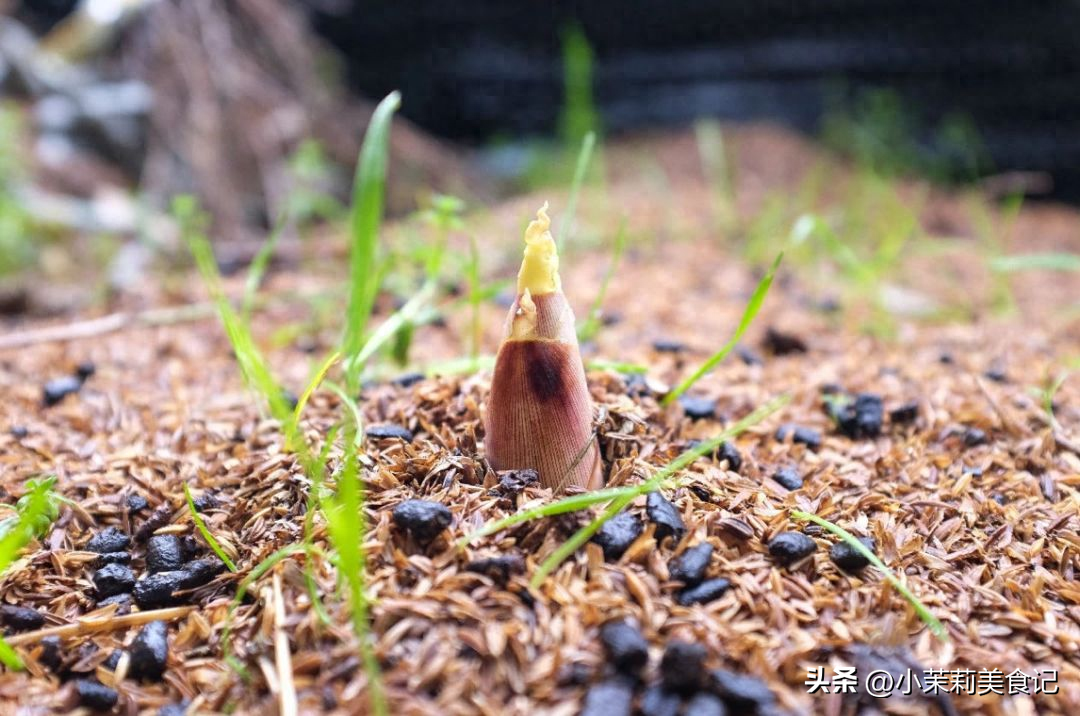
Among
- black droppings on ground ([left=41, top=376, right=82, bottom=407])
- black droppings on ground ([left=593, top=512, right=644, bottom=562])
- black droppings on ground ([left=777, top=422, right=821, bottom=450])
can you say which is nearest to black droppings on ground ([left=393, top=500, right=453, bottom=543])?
black droppings on ground ([left=593, top=512, right=644, bottom=562])

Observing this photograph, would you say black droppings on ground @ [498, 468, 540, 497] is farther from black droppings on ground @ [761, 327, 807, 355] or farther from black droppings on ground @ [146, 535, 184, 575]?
black droppings on ground @ [761, 327, 807, 355]

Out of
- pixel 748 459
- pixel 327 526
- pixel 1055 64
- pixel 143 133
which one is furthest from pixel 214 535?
pixel 1055 64

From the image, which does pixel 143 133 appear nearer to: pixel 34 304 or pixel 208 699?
pixel 34 304

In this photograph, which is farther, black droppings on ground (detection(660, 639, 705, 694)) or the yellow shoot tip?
the yellow shoot tip

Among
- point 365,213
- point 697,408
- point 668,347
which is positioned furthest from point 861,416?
point 365,213

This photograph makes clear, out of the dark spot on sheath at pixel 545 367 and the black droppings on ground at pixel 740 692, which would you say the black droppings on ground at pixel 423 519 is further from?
the black droppings on ground at pixel 740 692
